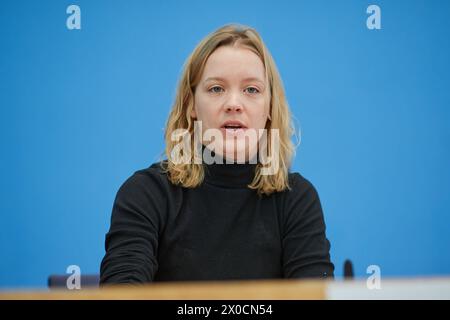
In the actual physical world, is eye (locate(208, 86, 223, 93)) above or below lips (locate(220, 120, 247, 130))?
above

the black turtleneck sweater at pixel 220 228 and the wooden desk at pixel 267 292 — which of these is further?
the black turtleneck sweater at pixel 220 228

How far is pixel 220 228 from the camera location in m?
0.69

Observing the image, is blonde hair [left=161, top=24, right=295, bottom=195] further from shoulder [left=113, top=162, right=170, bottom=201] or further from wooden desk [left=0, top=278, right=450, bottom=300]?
A: wooden desk [left=0, top=278, right=450, bottom=300]

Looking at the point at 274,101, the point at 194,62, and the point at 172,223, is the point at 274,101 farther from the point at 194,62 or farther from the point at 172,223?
the point at 172,223

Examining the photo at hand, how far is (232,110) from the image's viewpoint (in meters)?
0.69

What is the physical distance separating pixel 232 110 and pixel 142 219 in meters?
0.20

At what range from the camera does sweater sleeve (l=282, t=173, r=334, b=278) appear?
0.65 meters

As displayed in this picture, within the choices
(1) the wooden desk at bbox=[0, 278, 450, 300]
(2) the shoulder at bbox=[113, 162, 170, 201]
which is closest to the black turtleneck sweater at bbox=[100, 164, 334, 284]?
(2) the shoulder at bbox=[113, 162, 170, 201]

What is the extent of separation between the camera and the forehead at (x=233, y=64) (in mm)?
694

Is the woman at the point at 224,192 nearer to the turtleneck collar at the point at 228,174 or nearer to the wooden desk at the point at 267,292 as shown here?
the turtleneck collar at the point at 228,174

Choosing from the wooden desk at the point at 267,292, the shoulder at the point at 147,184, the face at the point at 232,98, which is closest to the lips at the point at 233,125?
the face at the point at 232,98

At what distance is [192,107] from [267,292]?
1.70 ft
